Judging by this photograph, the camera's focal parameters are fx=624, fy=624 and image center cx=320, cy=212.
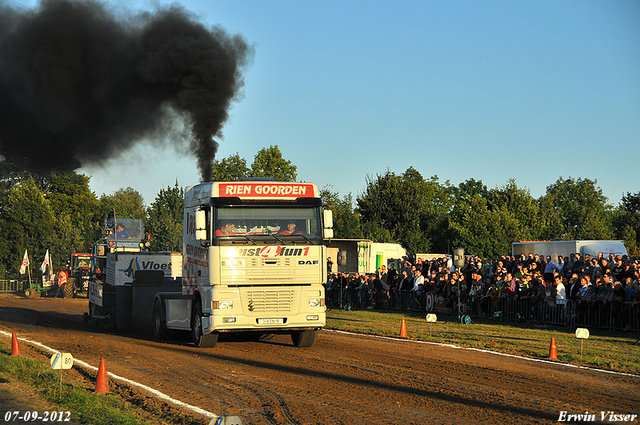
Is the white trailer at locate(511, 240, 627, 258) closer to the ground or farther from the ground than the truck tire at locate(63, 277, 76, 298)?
farther from the ground

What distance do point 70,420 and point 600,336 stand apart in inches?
542

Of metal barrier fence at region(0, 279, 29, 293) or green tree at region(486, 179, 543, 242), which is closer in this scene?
metal barrier fence at region(0, 279, 29, 293)

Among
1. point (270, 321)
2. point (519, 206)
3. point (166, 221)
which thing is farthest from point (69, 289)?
point (519, 206)

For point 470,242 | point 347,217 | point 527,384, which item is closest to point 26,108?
point 527,384

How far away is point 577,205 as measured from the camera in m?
100

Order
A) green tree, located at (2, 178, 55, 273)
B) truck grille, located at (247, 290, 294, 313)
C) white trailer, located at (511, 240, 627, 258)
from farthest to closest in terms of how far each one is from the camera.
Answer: green tree, located at (2, 178, 55, 273) < white trailer, located at (511, 240, 627, 258) < truck grille, located at (247, 290, 294, 313)

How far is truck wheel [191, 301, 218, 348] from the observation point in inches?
530

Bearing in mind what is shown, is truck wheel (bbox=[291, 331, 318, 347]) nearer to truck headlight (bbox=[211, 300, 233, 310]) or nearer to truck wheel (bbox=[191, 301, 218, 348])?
truck wheel (bbox=[191, 301, 218, 348])

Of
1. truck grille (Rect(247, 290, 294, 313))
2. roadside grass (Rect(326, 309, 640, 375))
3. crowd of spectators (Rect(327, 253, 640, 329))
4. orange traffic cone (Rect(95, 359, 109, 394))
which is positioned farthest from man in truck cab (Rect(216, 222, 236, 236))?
crowd of spectators (Rect(327, 253, 640, 329))

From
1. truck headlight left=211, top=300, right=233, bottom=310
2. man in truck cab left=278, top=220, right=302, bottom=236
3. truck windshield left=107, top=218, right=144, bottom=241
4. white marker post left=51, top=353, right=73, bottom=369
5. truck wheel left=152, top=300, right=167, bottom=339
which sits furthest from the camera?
truck windshield left=107, top=218, right=144, bottom=241

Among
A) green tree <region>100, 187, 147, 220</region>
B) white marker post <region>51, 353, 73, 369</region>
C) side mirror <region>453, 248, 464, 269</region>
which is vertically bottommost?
white marker post <region>51, 353, 73, 369</region>

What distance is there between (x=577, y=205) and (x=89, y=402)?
102464 millimetres

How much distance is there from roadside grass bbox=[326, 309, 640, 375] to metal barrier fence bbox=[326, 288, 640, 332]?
0.33 metres

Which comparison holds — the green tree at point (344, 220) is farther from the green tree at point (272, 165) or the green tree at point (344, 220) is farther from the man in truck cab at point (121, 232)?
the man in truck cab at point (121, 232)
